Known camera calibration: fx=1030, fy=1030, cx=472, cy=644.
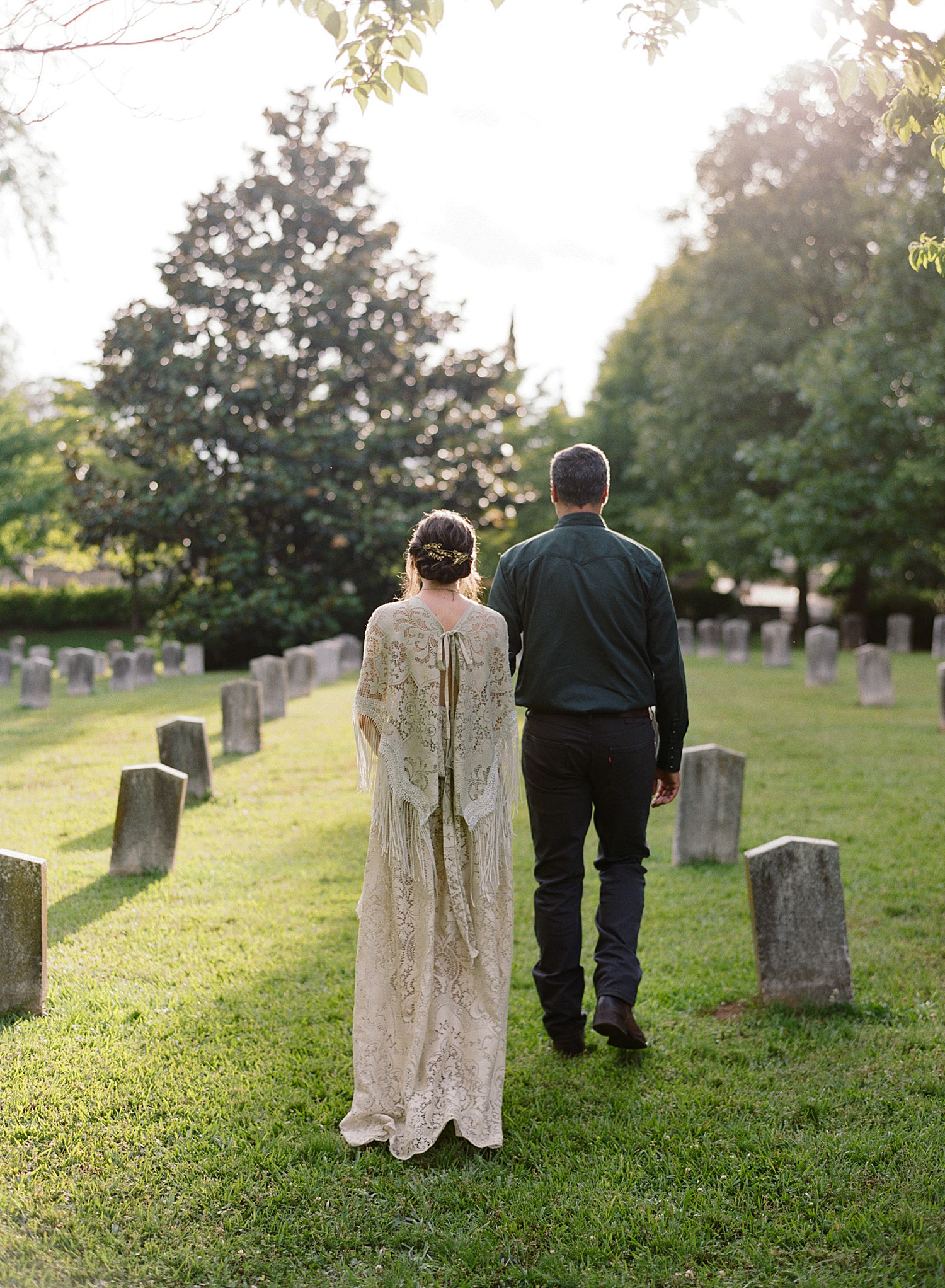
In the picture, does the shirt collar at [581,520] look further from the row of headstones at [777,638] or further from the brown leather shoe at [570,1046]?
the row of headstones at [777,638]

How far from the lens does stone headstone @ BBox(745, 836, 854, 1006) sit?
15.2 ft

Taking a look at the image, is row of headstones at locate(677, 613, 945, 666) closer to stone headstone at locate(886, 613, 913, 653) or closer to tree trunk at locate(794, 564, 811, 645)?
stone headstone at locate(886, 613, 913, 653)

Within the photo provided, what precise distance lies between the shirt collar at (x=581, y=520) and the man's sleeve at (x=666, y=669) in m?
0.33

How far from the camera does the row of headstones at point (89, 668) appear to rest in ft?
56.0

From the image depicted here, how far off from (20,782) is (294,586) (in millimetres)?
15078

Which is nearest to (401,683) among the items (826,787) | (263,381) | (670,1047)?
(670,1047)

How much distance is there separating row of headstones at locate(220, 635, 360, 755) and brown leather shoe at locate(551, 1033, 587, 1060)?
7.60 meters

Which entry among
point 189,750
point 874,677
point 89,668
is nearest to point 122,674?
point 89,668

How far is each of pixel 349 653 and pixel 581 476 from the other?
67.9 ft

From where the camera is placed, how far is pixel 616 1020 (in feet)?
13.3

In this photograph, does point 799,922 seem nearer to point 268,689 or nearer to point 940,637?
point 268,689

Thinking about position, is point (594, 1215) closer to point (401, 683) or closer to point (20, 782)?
point (401, 683)

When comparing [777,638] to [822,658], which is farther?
[777,638]

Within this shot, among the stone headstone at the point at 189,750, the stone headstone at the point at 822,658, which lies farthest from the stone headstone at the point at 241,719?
the stone headstone at the point at 822,658
